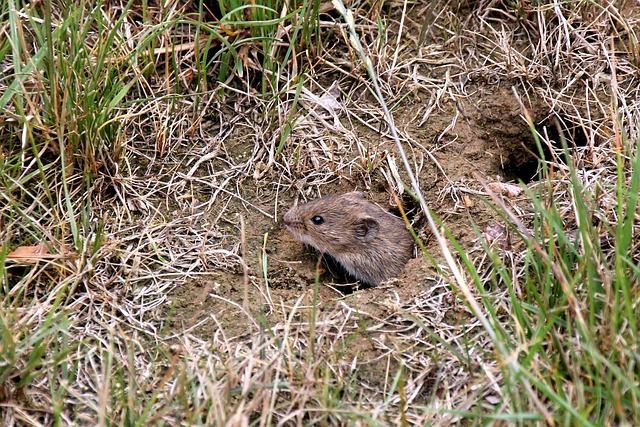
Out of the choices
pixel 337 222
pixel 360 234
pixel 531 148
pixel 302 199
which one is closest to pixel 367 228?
pixel 360 234

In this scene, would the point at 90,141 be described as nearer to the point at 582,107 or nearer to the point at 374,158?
the point at 374,158

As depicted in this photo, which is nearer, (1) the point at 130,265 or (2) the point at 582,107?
(1) the point at 130,265

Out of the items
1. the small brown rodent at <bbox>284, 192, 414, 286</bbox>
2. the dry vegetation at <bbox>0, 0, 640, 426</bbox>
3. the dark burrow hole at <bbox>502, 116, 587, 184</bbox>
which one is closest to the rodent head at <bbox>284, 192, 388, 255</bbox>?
the small brown rodent at <bbox>284, 192, 414, 286</bbox>

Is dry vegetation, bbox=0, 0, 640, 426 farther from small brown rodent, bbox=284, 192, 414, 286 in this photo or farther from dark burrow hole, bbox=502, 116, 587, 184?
small brown rodent, bbox=284, 192, 414, 286

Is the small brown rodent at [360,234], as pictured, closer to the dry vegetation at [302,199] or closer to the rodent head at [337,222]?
the rodent head at [337,222]

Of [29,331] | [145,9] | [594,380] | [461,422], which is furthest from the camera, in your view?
[145,9]

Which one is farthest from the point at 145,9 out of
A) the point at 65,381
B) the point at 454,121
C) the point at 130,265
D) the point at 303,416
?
the point at 303,416

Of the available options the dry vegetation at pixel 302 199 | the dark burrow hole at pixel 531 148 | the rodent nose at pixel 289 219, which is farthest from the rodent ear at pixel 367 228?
the dark burrow hole at pixel 531 148
